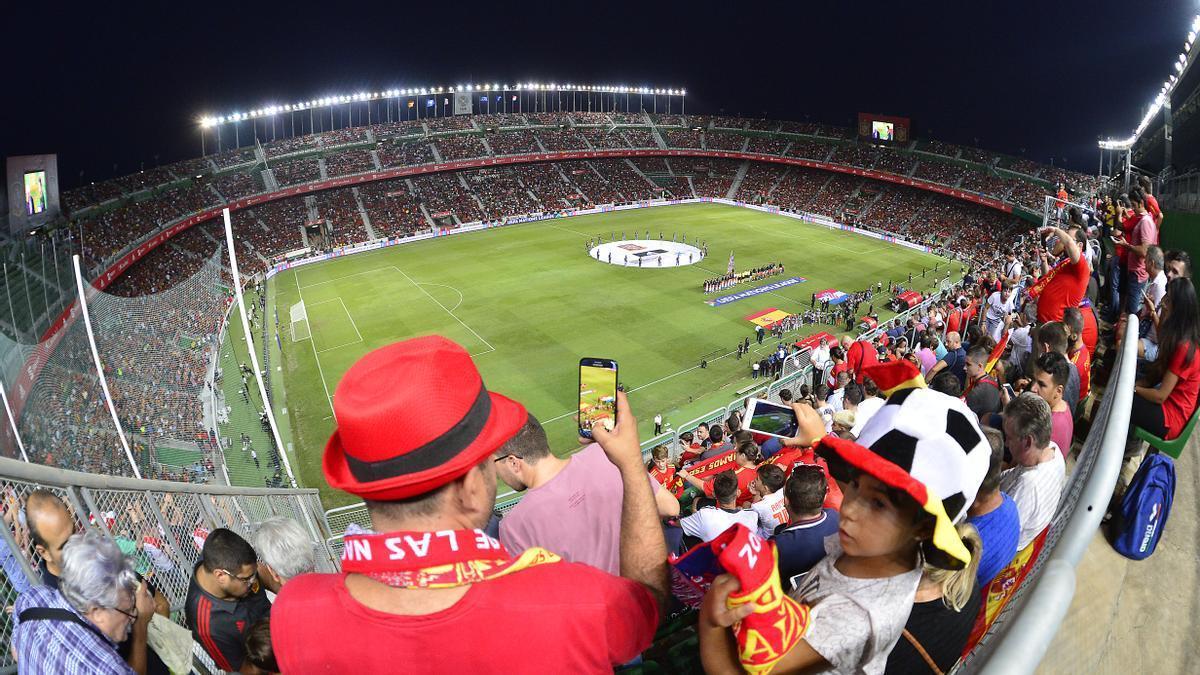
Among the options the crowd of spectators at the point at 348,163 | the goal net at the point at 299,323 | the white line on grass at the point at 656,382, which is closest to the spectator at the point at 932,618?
the white line on grass at the point at 656,382

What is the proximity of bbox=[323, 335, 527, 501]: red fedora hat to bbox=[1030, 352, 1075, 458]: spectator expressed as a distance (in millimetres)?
4801

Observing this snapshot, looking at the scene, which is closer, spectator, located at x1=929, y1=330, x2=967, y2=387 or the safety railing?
the safety railing

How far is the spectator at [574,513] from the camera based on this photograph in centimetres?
335

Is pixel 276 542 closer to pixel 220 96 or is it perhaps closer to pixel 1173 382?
pixel 1173 382

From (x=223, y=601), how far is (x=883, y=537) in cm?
365

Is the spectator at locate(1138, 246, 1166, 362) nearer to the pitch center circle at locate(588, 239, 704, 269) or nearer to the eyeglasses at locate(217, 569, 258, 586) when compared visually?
the eyeglasses at locate(217, 569, 258, 586)

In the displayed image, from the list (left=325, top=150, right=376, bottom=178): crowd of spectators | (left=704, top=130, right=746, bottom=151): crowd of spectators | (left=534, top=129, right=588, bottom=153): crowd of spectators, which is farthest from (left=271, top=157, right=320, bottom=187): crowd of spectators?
(left=704, top=130, right=746, bottom=151): crowd of spectators

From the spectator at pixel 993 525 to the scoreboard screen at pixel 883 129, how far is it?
234ft

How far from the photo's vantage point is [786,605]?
6.04ft

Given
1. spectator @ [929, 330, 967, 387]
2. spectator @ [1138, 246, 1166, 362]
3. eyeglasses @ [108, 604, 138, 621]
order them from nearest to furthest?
eyeglasses @ [108, 604, 138, 621], spectator @ [1138, 246, 1166, 362], spectator @ [929, 330, 967, 387]

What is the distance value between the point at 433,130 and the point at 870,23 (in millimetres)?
67798

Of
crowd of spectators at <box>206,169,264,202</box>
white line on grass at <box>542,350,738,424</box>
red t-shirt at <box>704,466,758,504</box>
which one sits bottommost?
white line on grass at <box>542,350,738,424</box>

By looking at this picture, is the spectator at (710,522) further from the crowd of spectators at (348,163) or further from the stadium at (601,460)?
the crowd of spectators at (348,163)

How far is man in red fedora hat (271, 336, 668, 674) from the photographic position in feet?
5.80
